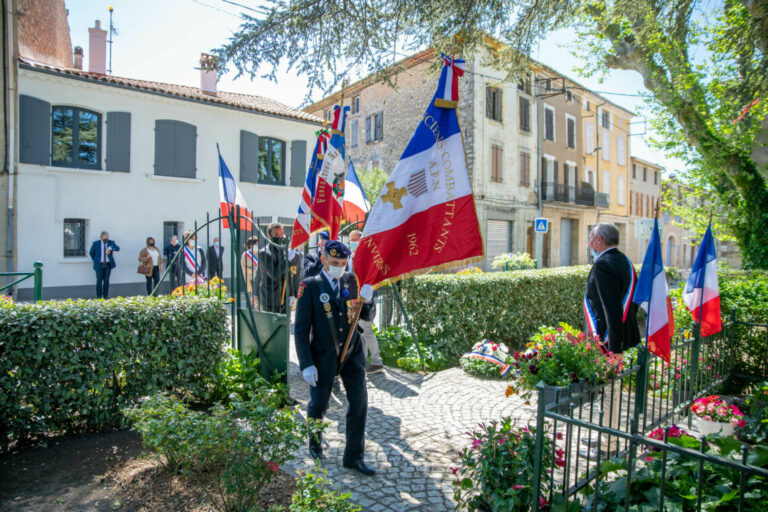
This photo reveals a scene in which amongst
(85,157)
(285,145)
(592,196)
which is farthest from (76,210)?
(592,196)

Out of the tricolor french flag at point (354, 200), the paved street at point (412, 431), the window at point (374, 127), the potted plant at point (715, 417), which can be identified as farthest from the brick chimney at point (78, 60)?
the potted plant at point (715, 417)

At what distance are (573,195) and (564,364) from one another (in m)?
29.2

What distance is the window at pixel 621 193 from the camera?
3662 centimetres

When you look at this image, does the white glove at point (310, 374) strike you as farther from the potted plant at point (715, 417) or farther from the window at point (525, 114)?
the window at point (525, 114)

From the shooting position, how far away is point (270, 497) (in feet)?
10.9

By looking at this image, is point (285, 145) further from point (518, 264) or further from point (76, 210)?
point (518, 264)

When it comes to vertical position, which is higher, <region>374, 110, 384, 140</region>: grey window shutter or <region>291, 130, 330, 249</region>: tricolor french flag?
<region>374, 110, 384, 140</region>: grey window shutter

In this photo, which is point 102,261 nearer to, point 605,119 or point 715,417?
point 715,417

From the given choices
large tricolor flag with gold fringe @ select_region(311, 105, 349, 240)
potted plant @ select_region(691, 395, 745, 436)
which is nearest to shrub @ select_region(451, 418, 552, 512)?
potted plant @ select_region(691, 395, 745, 436)

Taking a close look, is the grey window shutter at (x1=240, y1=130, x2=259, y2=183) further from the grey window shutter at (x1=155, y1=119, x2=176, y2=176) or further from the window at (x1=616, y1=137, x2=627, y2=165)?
the window at (x1=616, y1=137, x2=627, y2=165)

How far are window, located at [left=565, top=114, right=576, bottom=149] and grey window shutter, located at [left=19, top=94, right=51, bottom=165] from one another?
92.0 ft

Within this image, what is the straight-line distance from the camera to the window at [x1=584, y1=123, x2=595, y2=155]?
32.7 meters

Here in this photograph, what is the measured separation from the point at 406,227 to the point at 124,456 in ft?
10.1

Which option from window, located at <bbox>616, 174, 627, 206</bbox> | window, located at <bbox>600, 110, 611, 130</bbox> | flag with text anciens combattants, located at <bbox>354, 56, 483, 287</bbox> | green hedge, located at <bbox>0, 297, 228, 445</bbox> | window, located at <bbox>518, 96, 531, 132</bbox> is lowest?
green hedge, located at <bbox>0, 297, 228, 445</bbox>
